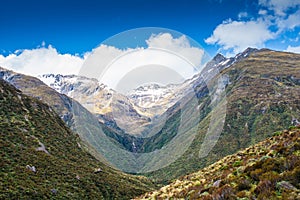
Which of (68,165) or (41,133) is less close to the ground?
(41,133)

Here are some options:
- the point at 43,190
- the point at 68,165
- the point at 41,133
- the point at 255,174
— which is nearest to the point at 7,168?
the point at 43,190

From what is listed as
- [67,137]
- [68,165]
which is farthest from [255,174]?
[67,137]

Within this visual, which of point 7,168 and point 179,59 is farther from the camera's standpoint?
point 7,168

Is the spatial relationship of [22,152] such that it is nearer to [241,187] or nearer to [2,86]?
[2,86]

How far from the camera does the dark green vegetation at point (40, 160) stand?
76.0 m

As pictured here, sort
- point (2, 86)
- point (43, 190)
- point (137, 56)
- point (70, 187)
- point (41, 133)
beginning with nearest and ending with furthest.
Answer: point (137, 56)
point (43, 190)
point (70, 187)
point (41, 133)
point (2, 86)

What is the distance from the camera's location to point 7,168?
77000mm

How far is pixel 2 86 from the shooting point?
5305 inches

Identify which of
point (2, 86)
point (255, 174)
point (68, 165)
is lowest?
point (255, 174)

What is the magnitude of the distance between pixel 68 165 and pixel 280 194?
10236 cm

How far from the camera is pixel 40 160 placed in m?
96.3

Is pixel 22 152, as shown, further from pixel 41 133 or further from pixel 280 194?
pixel 280 194

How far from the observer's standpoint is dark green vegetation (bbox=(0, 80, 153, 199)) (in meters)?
76.0

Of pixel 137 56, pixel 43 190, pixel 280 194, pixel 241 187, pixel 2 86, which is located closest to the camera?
pixel 280 194
